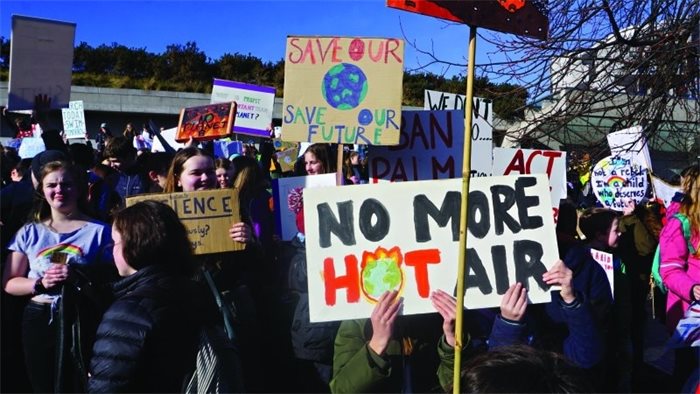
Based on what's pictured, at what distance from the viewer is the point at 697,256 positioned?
12.7 ft

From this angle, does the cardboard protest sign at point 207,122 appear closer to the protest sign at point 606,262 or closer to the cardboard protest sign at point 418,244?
the protest sign at point 606,262

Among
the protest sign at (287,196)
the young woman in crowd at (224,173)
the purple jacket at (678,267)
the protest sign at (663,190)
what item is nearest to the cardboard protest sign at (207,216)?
the protest sign at (287,196)

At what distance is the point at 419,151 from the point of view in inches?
159

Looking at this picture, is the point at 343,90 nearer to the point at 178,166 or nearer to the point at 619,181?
the point at 178,166

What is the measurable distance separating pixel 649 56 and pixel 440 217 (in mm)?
→ 3465

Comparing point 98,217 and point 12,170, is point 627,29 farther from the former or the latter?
point 12,170

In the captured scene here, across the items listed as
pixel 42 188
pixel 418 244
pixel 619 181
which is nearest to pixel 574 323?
pixel 418 244

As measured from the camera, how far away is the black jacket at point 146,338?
2281 millimetres

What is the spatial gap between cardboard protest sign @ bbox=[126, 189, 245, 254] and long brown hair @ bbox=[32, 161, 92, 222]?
42cm

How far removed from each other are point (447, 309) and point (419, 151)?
157 centimetres

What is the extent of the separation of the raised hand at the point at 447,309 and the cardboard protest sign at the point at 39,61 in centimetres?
306

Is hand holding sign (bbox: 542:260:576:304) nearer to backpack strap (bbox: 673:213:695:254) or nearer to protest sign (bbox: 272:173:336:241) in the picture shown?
backpack strap (bbox: 673:213:695:254)

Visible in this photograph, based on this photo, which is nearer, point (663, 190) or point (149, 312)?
point (149, 312)

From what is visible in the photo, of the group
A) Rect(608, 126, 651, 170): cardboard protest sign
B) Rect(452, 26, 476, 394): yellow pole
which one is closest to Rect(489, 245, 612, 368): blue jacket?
Rect(452, 26, 476, 394): yellow pole
